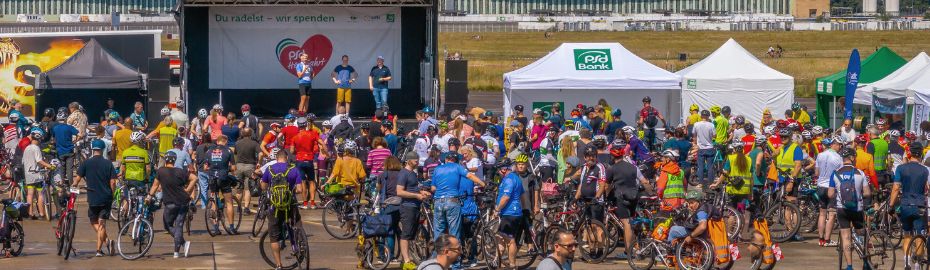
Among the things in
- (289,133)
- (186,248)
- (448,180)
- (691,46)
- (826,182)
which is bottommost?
(186,248)

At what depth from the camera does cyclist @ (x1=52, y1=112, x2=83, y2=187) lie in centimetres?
2109

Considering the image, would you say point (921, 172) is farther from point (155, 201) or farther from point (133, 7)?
point (133, 7)

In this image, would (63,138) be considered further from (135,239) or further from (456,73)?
(456,73)

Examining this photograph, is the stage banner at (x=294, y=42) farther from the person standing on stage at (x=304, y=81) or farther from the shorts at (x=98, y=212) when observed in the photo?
the shorts at (x=98, y=212)

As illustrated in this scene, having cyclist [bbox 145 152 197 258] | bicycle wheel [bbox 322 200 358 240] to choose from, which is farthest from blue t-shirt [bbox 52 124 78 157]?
cyclist [bbox 145 152 197 258]

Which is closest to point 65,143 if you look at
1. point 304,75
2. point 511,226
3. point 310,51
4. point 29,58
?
point 304,75

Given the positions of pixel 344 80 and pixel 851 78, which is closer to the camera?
pixel 851 78

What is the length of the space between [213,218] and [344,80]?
12.1 m

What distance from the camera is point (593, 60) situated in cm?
2955

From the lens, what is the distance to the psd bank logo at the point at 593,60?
29453 millimetres

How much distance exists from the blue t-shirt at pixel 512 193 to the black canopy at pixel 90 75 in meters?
19.6

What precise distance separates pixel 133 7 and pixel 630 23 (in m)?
50.9

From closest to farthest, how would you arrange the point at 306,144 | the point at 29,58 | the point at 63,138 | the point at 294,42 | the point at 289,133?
the point at 306,144
the point at 63,138
the point at 289,133
the point at 294,42
the point at 29,58

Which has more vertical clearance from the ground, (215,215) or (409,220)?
(409,220)
